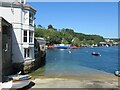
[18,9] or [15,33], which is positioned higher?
[18,9]

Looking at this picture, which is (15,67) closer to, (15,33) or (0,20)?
(15,33)

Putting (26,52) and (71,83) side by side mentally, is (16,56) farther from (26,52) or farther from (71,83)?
(71,83)

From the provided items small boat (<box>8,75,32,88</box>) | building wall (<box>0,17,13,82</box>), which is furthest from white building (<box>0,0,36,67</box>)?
small boat (<box>8,75,32,88</box>)

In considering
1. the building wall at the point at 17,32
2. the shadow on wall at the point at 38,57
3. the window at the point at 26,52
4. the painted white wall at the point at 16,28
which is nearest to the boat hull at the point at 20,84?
the building wall at the point at 17,32

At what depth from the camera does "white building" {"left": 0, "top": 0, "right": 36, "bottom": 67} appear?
33.0m

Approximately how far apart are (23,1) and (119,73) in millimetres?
18043

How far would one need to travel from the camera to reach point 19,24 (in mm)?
33406

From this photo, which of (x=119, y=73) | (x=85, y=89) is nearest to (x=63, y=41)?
(x=119, y=73)

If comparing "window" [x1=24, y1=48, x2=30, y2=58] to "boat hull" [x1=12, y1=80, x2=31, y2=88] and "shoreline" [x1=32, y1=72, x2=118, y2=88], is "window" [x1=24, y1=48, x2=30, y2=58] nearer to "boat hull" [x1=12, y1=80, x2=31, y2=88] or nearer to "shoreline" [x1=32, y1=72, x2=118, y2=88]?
"shoreline" [x1=32, y1=72, x2=118, y2=88]

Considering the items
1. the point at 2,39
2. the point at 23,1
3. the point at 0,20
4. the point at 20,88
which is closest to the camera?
the point at 20,88

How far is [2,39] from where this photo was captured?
28422mm

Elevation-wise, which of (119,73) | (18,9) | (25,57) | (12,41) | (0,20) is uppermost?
(18,9)

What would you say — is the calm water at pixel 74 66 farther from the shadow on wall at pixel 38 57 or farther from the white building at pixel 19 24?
the white building at pixel 19 24

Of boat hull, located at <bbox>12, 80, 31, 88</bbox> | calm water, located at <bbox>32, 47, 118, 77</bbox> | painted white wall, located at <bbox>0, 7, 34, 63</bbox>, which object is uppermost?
painted white wall, located at <bbox>0, 7, 34, 63</bbox>
